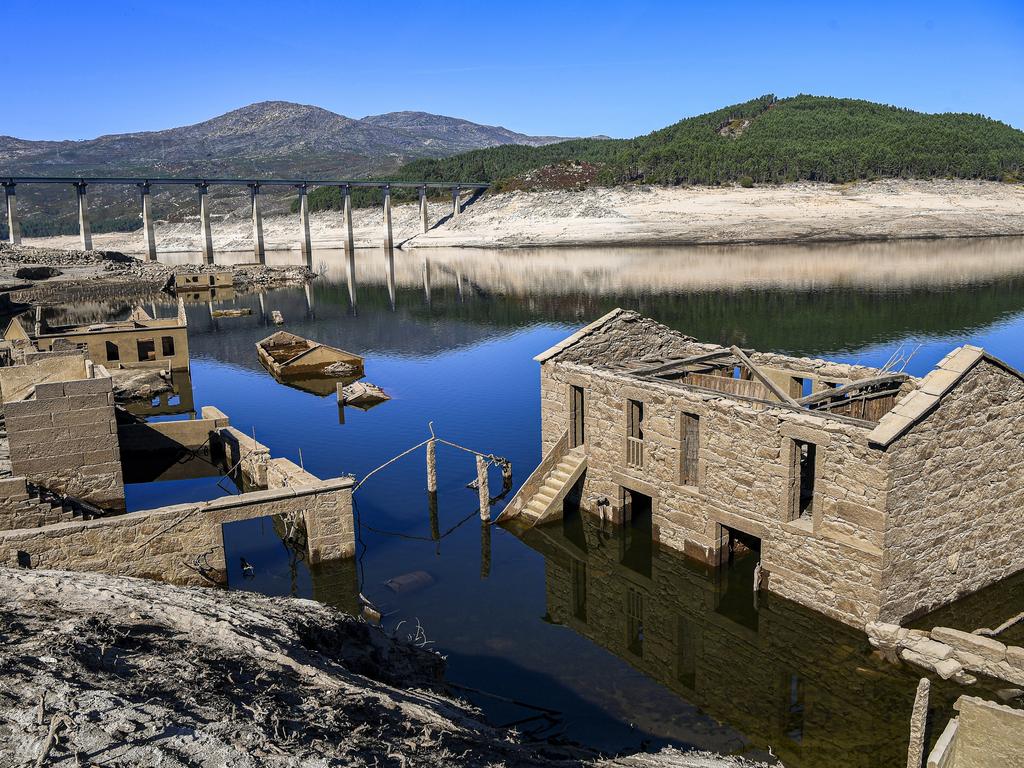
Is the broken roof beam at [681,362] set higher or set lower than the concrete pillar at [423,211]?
lower

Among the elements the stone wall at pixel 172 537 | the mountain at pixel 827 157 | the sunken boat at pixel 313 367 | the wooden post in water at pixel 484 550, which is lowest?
the wooden post in water at pixel 484 550

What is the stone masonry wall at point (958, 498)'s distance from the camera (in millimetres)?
17391

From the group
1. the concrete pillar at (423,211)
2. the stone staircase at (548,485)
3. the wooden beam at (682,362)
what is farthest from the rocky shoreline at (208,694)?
the concrete pillar at (423,211)

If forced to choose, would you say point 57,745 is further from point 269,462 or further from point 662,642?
point 269,462

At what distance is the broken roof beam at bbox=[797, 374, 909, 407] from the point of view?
2098 cm

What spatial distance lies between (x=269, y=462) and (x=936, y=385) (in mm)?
19616

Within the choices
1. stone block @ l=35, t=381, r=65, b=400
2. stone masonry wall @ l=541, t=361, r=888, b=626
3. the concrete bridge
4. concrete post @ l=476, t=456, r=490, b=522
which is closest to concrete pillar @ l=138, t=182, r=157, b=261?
the concrete bridge

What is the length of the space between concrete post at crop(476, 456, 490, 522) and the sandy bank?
10881 centimetres

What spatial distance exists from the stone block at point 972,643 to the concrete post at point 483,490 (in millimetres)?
13136

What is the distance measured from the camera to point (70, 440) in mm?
24141

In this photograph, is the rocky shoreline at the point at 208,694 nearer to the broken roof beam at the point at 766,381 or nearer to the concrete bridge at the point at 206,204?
the broken roof beam at the point at 766,381

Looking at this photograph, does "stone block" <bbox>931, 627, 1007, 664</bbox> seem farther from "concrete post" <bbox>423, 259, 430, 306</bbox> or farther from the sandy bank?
the sandy bank

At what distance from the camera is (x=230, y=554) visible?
24.4 m

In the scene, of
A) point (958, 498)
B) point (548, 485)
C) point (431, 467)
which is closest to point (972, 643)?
point (958, 498)
